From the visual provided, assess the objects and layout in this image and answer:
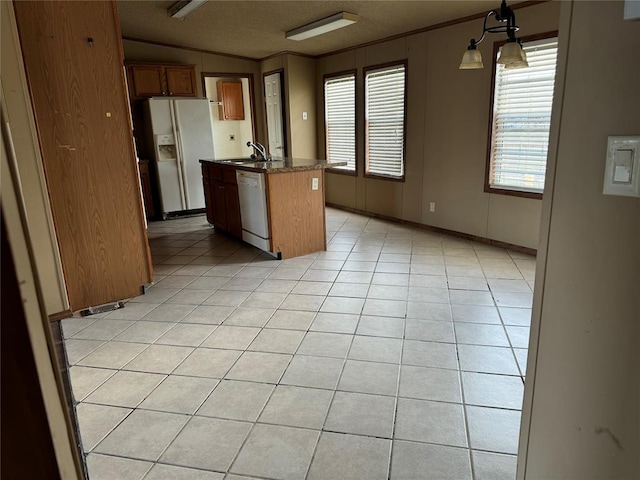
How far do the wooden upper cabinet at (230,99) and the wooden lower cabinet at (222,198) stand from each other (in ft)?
9.52

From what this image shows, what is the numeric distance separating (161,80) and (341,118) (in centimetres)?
265

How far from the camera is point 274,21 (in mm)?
4746

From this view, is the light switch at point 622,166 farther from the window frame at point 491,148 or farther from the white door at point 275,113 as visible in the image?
the white door at point 275,113

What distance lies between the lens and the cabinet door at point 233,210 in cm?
453

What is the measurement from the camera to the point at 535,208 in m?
3.98

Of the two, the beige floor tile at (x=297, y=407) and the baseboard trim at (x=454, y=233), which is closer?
the beige floor tile at (x=297, y=407)

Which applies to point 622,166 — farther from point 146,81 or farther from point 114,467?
point 146,81

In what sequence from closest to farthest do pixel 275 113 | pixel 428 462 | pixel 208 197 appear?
pixel 428 462
pixel 208 197
pixel 275 113

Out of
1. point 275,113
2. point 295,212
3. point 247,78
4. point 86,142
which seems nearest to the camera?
point 86,142

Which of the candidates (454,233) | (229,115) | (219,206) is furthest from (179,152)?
(454,233)

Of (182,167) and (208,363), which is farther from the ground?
(182,167)

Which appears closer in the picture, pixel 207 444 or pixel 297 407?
pixel 207 444

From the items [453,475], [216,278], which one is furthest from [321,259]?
[453,475]

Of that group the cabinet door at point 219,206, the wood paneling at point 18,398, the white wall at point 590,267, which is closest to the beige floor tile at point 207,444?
the white wall at point 590,267
